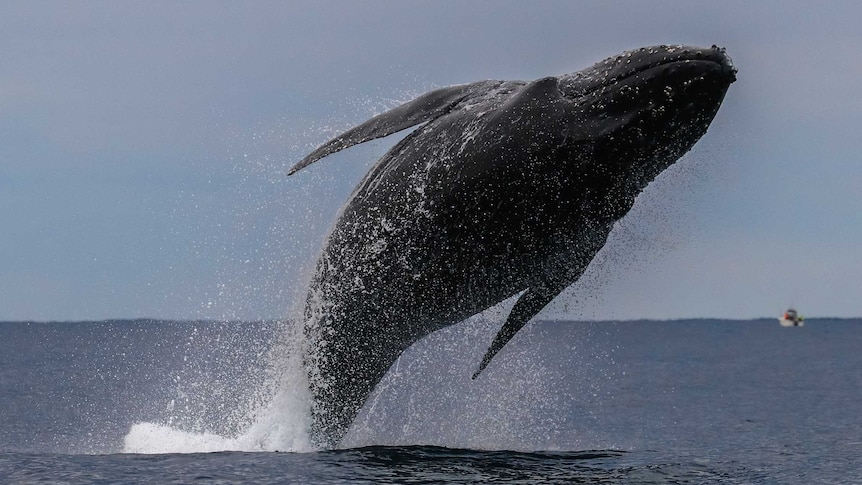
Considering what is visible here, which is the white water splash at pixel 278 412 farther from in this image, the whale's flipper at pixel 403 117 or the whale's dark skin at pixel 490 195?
the whale's flipper at pixel 403 117

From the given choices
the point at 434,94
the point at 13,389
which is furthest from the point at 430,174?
the point at 13,389

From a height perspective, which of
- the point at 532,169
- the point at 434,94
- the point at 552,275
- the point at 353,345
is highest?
the point at 434,94

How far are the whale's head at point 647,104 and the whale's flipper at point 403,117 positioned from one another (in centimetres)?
184

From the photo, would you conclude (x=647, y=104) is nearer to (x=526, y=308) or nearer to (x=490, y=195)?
(x=490, y=195)

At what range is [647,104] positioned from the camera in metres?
12.9

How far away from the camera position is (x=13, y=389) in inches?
1838

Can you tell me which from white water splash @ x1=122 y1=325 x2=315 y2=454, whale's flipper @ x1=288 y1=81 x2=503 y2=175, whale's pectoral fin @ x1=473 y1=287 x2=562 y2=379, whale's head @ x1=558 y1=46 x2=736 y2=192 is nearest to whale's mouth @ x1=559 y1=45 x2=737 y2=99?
whale's head @ x1=558 y1=46 x2=736 y2=192

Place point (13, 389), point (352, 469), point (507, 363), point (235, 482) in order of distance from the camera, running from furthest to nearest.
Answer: point (507, 363) → point (13, 389) → point (352, 469) → point (235, 482)

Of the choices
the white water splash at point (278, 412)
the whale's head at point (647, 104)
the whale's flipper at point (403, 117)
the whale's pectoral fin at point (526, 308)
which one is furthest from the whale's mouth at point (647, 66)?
the white water splash at point (278, 412)

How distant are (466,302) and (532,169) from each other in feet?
8.11

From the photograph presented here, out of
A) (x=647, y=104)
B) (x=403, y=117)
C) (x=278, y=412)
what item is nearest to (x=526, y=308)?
(x=403, y=117)

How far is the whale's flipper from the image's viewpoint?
14.8 meters

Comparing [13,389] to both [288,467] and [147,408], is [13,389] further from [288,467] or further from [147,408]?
[288,467]

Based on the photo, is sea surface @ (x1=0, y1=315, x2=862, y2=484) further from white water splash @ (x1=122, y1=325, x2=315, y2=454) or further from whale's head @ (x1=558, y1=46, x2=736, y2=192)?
whale's head @ (x1=558, y1=46, x2=736, y2=192)
